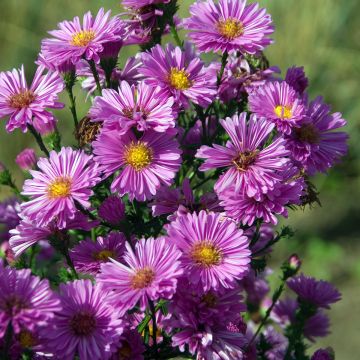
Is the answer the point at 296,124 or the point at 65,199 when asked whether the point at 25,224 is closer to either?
the point at 65,199

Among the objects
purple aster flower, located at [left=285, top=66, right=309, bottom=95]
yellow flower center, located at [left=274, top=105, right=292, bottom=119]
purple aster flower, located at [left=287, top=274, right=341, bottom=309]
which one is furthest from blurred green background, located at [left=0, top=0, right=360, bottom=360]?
yellow flower center, located at [left=274, top=105, right=292, bottom=119]

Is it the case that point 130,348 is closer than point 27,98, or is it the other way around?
point 130,348

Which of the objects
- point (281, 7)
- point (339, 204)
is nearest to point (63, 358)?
point (339, 204)

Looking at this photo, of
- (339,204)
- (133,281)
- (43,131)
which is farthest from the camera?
(339,204)

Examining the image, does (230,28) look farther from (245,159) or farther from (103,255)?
(103,255)

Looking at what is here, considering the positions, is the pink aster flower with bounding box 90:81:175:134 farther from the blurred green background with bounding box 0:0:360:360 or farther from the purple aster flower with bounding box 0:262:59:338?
the blurred green background with bounding box 0:0:360:360

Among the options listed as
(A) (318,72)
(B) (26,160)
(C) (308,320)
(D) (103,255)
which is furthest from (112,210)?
(A) (318,72)
